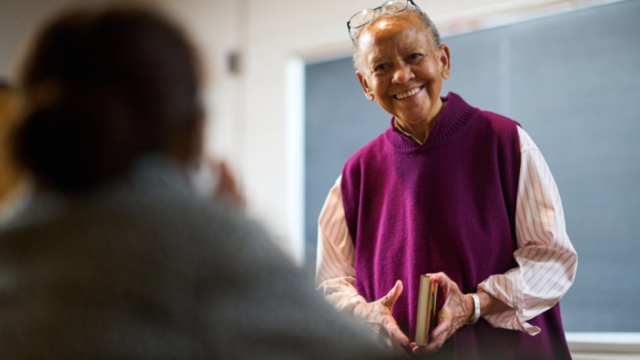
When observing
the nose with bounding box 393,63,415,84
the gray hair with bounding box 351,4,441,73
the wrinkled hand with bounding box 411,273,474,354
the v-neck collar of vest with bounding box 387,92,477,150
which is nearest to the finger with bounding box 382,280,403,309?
the wrinkled hand with bounding box 411,273,474,354

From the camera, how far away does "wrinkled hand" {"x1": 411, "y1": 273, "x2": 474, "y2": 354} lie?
4.48 ft

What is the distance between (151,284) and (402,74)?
1044 mm

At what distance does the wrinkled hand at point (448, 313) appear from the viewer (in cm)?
136

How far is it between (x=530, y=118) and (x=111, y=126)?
6.24 ft

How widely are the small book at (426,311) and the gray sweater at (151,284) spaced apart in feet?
2.38

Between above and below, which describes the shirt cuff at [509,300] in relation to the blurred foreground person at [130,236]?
below

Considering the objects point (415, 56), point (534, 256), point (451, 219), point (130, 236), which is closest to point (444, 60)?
point (415, 56)

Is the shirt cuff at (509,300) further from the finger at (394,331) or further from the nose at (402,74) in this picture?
the nose at (402,74)

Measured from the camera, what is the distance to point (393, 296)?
4.80 feet

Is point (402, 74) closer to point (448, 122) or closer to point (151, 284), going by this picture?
point (448, 122)

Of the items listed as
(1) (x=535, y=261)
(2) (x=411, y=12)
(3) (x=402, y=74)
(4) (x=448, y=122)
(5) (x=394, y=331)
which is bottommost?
(5) (x=394, y=331)

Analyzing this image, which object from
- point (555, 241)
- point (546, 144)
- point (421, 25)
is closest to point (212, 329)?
point (555, 241)

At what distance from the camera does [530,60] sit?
2.25 metres

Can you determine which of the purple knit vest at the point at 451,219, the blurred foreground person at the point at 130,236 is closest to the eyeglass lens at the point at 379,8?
the purple knit vest at the point at 451,219
